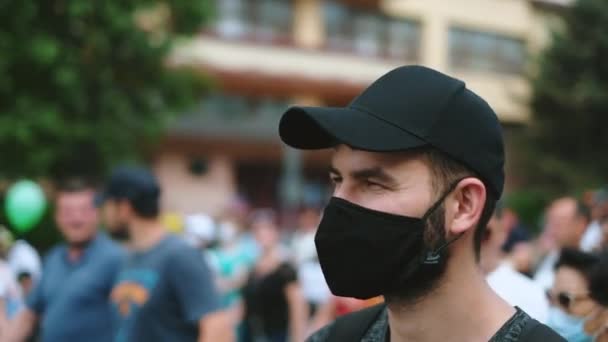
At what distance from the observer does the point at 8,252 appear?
269 inches

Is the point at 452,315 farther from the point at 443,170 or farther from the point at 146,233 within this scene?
the point at 146,233

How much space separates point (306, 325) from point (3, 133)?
1018cm

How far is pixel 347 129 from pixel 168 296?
252cm

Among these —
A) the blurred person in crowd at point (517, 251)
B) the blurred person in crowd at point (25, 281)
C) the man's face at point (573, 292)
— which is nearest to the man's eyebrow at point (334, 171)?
the man's face at point (573, 292)

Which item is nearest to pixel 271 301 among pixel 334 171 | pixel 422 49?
pixel 334 171

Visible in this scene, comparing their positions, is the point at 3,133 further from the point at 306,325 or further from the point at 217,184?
the point at 217,184

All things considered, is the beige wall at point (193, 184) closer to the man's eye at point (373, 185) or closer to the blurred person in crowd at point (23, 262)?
the blurred person in crowd at point (23, 262)

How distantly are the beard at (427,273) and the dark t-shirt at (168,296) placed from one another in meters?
2.23

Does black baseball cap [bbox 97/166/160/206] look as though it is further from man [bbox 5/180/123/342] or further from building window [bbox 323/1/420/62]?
building window [bbox 323/1/420/62]

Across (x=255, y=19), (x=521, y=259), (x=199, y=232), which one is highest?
(x=521, y=259)

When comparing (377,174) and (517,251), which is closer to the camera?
(377,174)

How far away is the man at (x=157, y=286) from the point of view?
13.4ft

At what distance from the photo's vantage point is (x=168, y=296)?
4.15 metres

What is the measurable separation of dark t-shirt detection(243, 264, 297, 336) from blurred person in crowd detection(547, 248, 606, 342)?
11.9 ft
